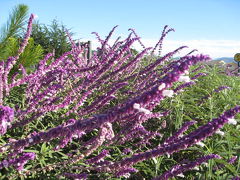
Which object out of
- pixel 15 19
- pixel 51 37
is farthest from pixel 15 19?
pixel 51 37

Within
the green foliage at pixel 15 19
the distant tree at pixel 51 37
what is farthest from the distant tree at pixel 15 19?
the distant tree at pixel 51 37

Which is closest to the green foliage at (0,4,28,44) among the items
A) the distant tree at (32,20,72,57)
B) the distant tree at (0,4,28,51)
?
the distant tree at (0,4,28,51)

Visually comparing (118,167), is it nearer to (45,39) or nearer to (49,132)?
(49,132)

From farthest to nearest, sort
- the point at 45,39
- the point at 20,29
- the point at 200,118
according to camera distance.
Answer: the point at 45,39 < the point at 20,29 < the point at 200,118

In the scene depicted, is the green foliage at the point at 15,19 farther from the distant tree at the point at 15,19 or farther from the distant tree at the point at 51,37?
the distant tree at the point at 51,37

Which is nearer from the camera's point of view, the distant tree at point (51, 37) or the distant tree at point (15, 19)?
the distant tree at point (15, 19)

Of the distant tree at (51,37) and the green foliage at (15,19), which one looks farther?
the distant tree at (51,37)

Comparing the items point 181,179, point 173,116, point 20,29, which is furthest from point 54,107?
point 20,29

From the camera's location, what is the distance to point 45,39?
41.4 feet

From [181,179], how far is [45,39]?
11620 millimetres

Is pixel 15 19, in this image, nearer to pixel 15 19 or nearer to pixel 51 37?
pixel 15 19

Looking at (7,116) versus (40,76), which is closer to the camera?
(7,116)

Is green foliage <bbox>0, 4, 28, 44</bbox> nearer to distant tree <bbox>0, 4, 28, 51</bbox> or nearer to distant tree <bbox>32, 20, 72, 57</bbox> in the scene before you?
distant tree <bbox>0, 4, 28, 51</bbox>

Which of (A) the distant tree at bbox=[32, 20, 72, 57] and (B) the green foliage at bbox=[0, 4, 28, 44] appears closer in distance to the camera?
(B) the green foliage at bbox=[0, 4, 28, 44]
